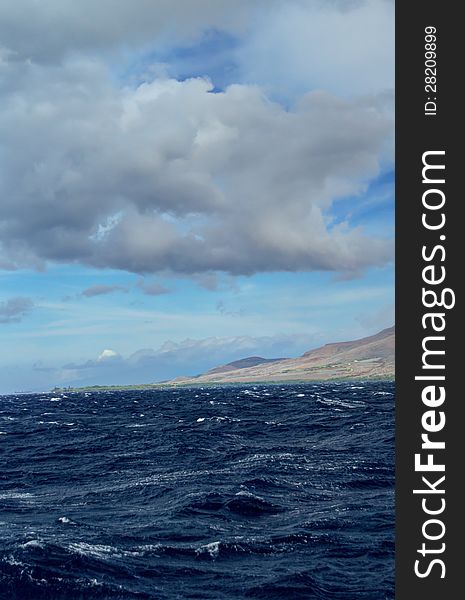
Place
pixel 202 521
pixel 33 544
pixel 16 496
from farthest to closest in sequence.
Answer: pixel 16 496 < pixel 202 521 < pixel 33 544

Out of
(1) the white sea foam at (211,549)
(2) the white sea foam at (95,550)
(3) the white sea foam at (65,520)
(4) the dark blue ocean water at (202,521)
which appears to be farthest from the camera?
(3) the white sea foam at (65,520)

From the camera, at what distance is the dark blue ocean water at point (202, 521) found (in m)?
21.5

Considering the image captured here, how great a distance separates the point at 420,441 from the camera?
14172 mm

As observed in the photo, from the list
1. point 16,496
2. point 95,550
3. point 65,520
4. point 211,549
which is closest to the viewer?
point 95,550

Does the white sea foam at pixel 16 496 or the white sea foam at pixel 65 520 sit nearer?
the white sea foam at pixel 65 520

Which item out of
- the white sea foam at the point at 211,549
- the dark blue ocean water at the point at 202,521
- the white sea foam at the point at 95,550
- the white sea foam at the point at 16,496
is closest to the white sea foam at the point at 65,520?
the dark blue ocean water at the point at 202,521

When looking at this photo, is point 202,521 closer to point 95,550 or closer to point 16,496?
point 95,550

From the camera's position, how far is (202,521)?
29750 millimetres

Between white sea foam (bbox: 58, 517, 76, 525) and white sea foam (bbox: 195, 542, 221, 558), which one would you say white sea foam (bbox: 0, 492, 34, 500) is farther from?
white sea foam (bbox: 195, 542, 221, 558)

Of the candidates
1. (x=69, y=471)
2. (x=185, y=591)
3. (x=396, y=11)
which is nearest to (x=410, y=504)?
(x=185, y=591)

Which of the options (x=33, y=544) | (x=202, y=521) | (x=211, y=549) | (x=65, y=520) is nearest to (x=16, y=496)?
(x=65, y=520)

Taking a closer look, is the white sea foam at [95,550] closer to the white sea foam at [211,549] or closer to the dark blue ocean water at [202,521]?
the dark blue ocean water at [202,521]

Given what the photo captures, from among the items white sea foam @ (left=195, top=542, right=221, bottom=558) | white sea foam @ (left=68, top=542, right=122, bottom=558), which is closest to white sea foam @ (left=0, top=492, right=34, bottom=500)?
white sea foam @ (left=68, top=542, right=122, bottom=558)

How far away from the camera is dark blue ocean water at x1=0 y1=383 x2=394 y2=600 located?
21.5 meters
